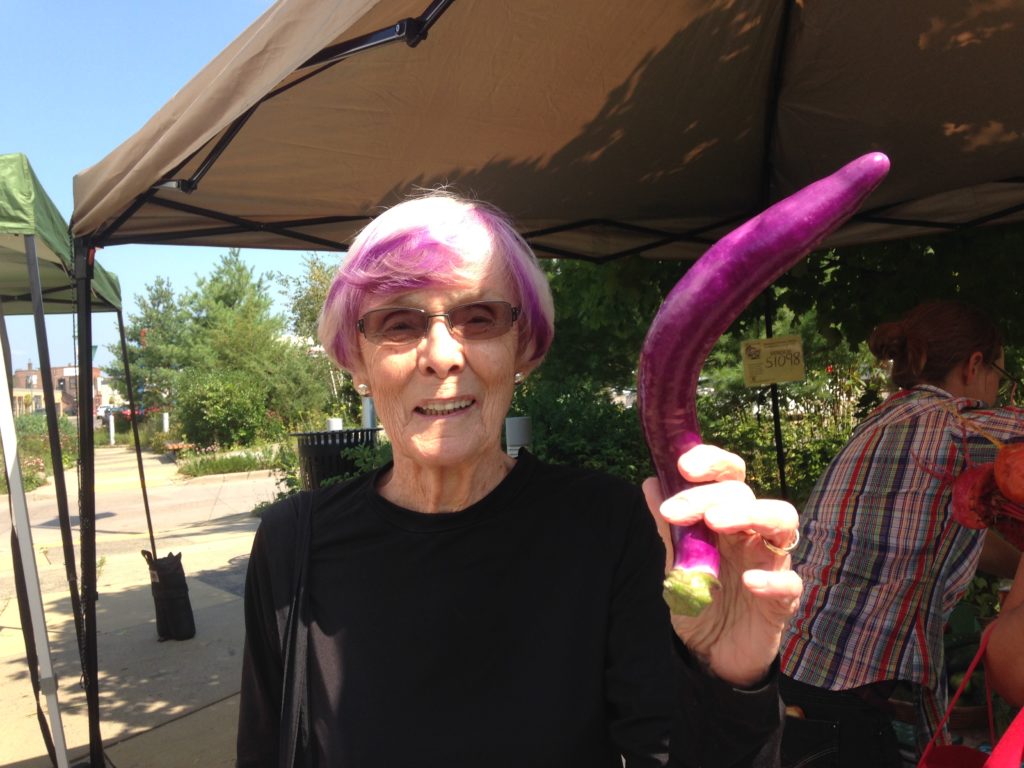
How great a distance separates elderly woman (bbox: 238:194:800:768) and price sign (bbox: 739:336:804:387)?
3078 millimetres

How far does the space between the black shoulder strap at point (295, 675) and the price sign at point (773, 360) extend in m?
3.40

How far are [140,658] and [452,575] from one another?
17.4 ft

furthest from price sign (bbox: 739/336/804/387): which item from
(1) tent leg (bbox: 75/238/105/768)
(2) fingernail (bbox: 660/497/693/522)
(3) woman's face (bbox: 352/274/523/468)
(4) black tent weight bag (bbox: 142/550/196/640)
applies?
(4) black tent weight bag (bbox: 142/550/196/640)

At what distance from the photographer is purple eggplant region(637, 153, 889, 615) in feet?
2.58

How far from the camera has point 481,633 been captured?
1350mm

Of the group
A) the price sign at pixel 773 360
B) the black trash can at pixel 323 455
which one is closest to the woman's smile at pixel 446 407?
the price sign at pixel 773 360

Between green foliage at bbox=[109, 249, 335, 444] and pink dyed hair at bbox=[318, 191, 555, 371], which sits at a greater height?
green foliage at bbox=[109, 249, 335, 444]

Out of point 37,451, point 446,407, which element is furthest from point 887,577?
point 37,451

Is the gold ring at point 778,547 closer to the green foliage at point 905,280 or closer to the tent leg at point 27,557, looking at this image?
the tent leg at point 27,557

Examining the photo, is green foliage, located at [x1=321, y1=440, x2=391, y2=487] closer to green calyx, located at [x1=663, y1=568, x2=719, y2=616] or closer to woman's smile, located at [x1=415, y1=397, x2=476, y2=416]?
woman's smile, located at [x1=415, y1=397, x2=476, y2=416]

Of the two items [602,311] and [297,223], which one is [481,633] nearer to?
[297,223]

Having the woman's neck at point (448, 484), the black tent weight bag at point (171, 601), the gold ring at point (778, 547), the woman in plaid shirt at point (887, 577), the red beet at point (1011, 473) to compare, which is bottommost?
the black tent weight bag at point (171, 601)

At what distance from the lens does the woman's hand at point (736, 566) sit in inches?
33.2

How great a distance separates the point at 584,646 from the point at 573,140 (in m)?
2.51
